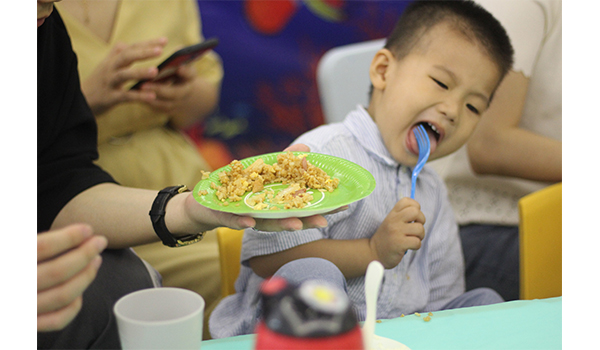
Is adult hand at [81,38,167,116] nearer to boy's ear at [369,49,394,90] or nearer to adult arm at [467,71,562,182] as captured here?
boy's ear at [369,49,394,90]

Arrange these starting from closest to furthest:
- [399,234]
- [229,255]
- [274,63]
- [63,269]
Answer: [63,269], [399,234], [229,255], [274,63]

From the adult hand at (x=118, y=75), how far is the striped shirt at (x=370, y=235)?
0.96ft

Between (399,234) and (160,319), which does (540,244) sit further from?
(160,319)

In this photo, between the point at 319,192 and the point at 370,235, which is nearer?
the point at 319,192

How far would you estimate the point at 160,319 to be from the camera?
1.63ft

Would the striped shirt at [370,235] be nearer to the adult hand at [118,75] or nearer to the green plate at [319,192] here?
the green plate at [319,192]

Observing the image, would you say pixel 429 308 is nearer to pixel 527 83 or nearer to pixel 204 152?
pixel 527 83

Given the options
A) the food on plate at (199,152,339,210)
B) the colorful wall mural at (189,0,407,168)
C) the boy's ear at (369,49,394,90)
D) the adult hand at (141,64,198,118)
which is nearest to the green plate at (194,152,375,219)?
the food on plate at (199,152,339,210)

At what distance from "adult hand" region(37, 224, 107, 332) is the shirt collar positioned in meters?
0.51

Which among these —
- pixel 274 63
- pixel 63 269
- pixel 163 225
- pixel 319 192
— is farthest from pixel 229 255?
pixel 274 63

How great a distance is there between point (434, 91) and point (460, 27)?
13 cm

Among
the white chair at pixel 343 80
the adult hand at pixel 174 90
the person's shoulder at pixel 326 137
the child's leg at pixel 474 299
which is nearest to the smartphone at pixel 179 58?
the adult hand at pixel 174 90
